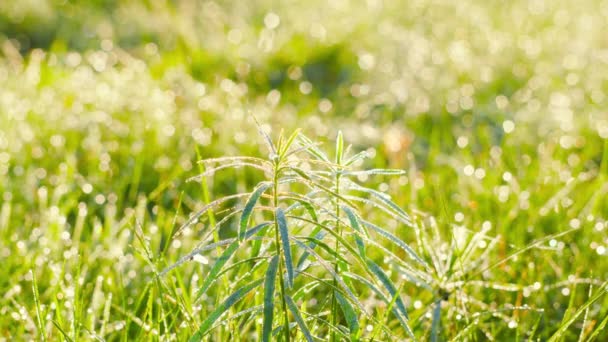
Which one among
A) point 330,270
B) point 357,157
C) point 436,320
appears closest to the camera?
point 330,270

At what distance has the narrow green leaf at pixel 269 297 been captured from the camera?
1189 millimetres

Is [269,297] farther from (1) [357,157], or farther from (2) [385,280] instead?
(1) [357,157]

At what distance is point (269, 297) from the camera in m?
1.19

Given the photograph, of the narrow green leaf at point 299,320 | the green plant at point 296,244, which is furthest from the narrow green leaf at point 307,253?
the narrow green leaf at point 299,320

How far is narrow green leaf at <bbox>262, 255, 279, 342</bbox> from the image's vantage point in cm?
119

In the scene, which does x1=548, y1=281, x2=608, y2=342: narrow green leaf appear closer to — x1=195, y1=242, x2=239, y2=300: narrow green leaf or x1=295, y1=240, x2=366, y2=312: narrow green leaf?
Answer: x1=295, y1=240, x2=366, y2=312: narrow green leaf

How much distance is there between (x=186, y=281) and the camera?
229 cm

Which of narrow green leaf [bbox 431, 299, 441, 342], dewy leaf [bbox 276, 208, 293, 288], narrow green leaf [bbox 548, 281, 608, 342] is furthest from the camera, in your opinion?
narrow green leaf [bbox 431, 299, 441, 342]

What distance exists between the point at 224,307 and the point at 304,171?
27 centimetres

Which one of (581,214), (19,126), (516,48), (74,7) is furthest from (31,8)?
(581,214)

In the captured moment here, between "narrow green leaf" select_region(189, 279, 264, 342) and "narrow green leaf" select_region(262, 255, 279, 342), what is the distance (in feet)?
0.23

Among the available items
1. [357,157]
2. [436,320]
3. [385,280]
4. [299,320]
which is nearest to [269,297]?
[299,320]

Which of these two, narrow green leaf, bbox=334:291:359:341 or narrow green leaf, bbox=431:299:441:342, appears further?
narrow green leaf, bbox=431:299:441:342

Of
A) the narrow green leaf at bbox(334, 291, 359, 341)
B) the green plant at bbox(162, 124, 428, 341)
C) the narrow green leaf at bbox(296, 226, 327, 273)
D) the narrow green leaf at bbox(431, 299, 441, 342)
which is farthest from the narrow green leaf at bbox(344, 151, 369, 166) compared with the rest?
the narrow green leaf at bbox(431, 299, 441, 342)
